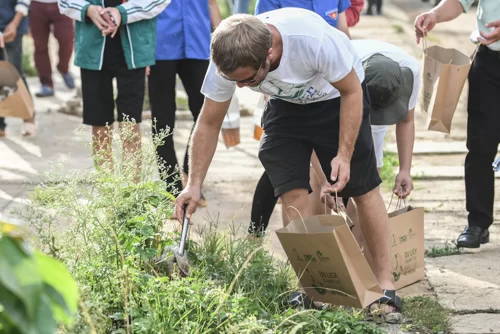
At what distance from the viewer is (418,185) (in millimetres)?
6691

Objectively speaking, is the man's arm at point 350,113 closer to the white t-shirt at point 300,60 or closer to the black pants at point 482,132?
the white t-shirt at point 300,60

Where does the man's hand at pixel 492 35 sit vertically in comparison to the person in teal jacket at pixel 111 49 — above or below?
above

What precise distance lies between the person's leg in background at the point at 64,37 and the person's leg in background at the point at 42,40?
74 mm

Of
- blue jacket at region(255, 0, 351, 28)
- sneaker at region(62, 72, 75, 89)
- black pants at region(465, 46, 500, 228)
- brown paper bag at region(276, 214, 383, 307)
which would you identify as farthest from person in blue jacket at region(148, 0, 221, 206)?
sneaker at region(62, 72, 75, 89)

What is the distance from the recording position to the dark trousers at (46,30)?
31.0ft

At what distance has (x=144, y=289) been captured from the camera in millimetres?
3545

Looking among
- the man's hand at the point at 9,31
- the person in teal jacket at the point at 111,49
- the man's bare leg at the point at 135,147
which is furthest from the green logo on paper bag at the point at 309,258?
the man's hand at the point at 9,31

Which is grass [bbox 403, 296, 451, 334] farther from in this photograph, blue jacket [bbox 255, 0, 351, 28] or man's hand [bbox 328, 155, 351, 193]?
blue jacket [bbox 255, 0, 351, 28]

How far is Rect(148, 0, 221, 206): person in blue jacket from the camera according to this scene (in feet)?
19.0

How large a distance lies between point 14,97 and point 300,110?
3017 millimetres

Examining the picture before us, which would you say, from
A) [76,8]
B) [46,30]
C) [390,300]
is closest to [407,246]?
[390,300]

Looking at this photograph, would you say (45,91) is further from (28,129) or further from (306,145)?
(306,145)

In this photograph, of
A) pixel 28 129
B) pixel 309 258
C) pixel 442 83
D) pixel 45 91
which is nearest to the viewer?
pixel 309 258

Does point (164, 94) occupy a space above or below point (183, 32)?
below
